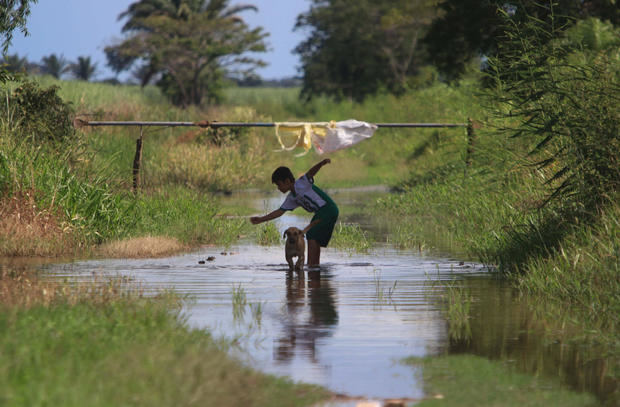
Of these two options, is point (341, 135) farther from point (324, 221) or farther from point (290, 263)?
point (290, 263)

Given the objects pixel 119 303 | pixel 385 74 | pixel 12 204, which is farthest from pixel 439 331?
pixel 385 74

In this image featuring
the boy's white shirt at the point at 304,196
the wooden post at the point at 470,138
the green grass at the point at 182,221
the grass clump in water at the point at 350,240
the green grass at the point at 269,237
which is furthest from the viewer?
the wooden post at the point at 470,138

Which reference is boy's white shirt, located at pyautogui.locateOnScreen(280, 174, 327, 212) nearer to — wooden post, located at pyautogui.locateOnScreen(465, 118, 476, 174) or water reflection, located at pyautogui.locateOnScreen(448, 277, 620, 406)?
water reflection, located at pyautogui.locateOnScreen(448, 277, 620, 406)

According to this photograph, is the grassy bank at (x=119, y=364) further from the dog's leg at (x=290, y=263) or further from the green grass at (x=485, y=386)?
the dog's leg at (x=290, y=263)

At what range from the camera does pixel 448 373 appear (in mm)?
8617

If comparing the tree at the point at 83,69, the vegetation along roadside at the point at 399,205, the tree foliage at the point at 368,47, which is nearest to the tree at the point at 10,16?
the vegetation along roadside at the point at 399,205

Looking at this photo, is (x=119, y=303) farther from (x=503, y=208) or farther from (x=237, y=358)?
(x=503, y=208)

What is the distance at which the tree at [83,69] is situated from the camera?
123438 mm

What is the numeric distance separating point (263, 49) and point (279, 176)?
65303 millimetres

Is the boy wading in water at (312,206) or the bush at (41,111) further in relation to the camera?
the bush at (41,111)

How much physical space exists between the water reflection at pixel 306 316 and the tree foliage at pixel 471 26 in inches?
787

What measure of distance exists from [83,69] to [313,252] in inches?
4361

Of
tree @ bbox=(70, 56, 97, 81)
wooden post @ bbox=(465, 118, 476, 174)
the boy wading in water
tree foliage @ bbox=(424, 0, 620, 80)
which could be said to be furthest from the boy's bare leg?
tree @ bbox=(70, 56, 97, 81)

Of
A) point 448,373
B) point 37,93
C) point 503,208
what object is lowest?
point 448,373
